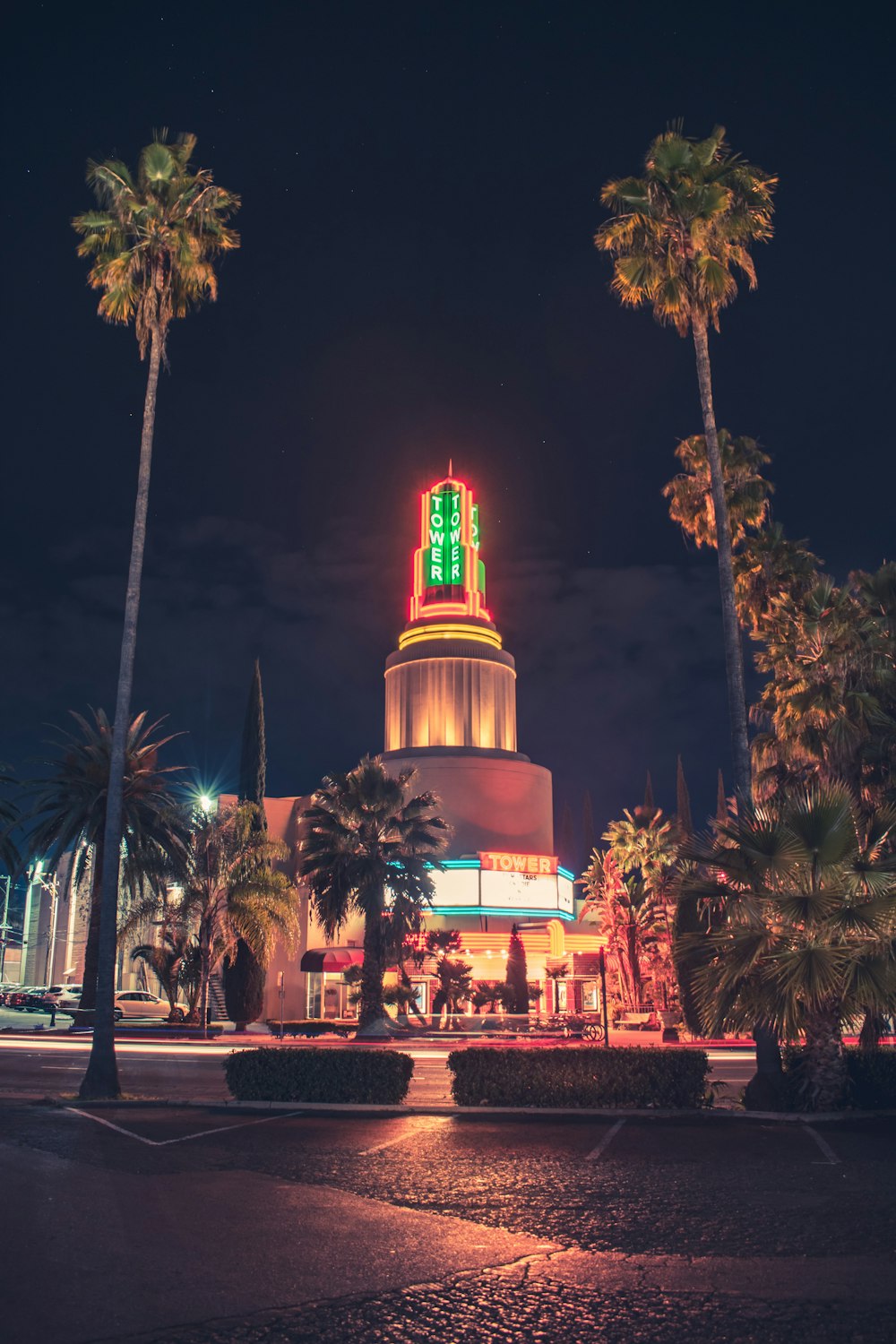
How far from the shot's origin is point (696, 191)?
21.0 meters

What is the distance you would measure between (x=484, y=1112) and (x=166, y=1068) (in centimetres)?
1298

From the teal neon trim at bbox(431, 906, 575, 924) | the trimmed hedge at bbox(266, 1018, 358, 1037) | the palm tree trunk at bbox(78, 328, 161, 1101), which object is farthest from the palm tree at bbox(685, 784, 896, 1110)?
the teal neon trim at bbox(431, 906, 575, 924)

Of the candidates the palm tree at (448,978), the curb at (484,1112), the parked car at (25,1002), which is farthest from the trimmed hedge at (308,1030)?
the curb at (484,1112)

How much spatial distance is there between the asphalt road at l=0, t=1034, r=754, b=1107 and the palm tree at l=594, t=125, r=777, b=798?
1294 centimetres

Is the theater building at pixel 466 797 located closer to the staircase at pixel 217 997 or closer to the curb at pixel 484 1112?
the staircase at pixel 217 997

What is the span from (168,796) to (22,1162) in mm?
27588

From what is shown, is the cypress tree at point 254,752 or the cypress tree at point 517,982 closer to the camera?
the cypress tree at point 517,982

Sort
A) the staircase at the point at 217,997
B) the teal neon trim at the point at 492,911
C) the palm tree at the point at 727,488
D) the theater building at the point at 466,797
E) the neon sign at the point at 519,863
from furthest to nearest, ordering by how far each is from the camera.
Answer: the neon sign at the point at 519,863 < the teal neon trim at the point at 492,911 < the theater building at the point at 466,797 < the staircase at the point at 217,997 < the palm tree at the point at 727,488

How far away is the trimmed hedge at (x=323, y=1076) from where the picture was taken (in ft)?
59.2

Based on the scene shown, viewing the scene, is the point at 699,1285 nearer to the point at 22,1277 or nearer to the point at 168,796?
the point at 22,1277

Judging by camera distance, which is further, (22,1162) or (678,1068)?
(678,1068)

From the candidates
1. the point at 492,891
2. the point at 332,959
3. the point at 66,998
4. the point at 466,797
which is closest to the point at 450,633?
the point at 466,797

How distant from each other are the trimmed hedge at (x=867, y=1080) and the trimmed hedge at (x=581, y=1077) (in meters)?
1.46

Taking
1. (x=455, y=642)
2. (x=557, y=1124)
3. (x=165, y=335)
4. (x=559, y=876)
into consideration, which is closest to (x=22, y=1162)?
(x=557, y=1124)
